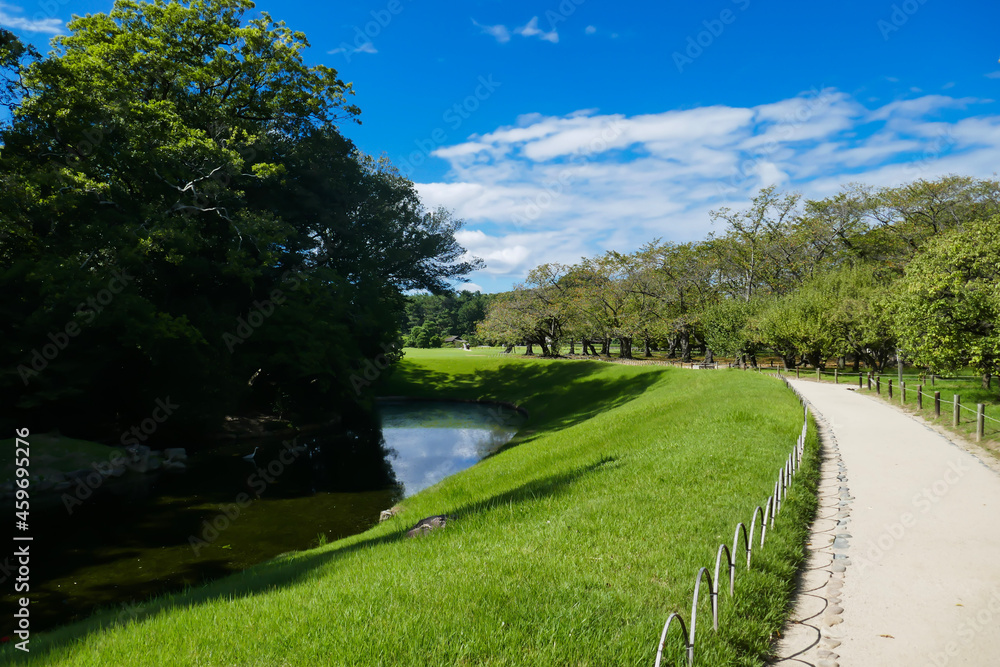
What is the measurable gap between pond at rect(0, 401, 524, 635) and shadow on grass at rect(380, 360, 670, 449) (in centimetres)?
683

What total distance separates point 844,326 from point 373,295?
31.2 m

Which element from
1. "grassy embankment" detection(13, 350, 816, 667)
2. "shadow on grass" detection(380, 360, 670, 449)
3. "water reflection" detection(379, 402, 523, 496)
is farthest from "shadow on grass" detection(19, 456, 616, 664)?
"shadow on grass" detection(380, 360, 670, 449)

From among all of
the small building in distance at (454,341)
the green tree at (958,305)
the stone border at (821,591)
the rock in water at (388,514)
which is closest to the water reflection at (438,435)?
the rock in water at (388,514)

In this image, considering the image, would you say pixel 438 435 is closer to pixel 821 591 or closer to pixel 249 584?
pixel 249 584

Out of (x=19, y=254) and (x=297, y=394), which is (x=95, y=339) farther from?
(x=297, y=394)

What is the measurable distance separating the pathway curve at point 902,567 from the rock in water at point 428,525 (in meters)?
5.70

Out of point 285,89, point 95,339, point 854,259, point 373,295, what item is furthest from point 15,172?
point 854,259

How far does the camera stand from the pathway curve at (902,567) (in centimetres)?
522

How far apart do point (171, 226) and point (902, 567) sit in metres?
21.7

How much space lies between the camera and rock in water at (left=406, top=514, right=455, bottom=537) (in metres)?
9.59

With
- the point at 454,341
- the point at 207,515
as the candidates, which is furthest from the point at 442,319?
the point at 207,515

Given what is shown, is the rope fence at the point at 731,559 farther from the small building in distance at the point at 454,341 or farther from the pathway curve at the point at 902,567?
the small building in distance at the point at 454,341

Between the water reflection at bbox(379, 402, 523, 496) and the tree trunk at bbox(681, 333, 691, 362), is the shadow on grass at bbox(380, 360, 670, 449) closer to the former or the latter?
the water reflection at bbox(379, 402, 523, 496)

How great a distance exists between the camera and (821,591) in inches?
255
